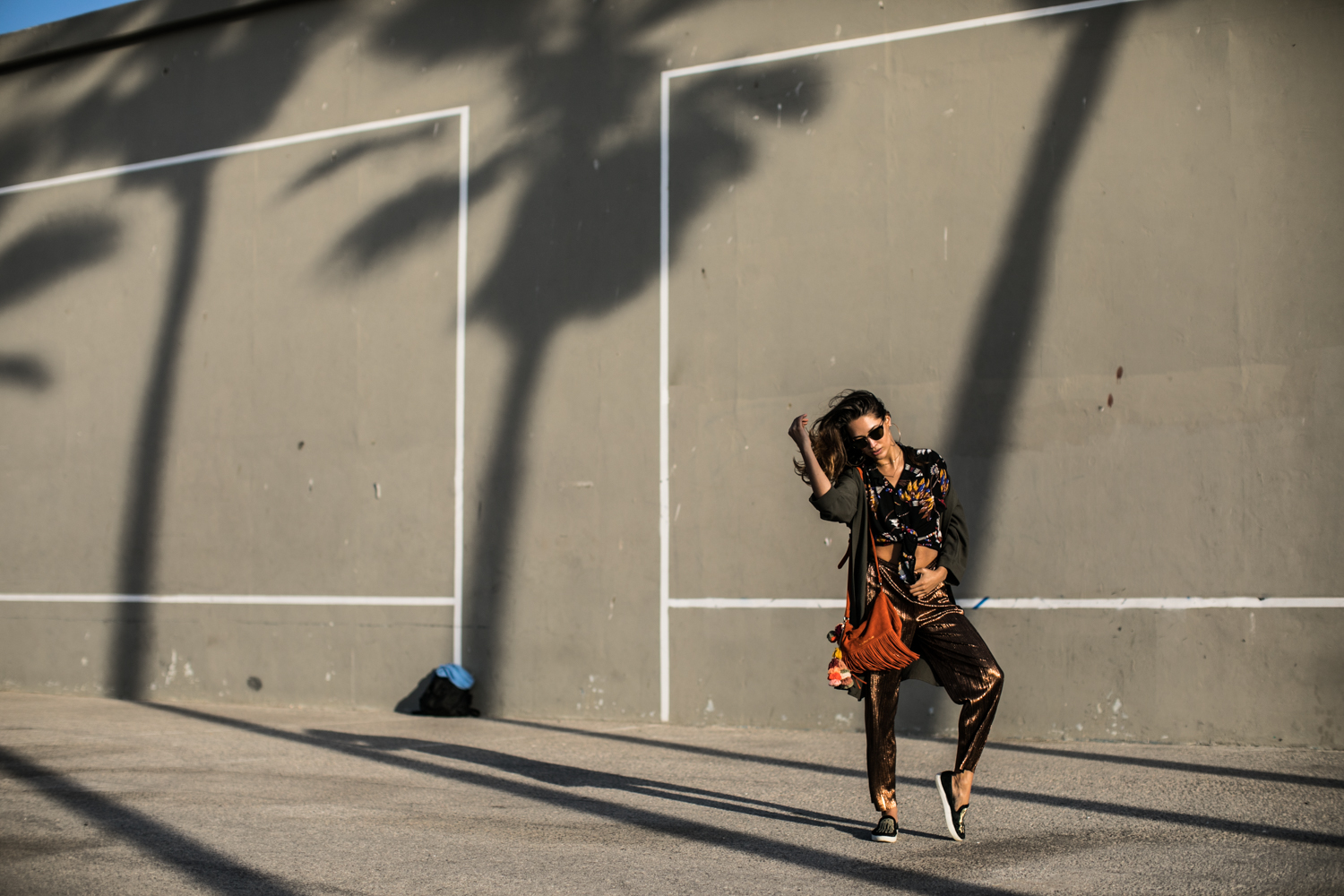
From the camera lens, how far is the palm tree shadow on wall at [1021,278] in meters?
8.15

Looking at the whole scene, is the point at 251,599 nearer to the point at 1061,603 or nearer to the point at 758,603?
the point at 758,603

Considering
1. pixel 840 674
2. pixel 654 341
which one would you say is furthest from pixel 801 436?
pixel 654 341

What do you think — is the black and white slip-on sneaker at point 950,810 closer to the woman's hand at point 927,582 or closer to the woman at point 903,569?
the woman at point 903,569

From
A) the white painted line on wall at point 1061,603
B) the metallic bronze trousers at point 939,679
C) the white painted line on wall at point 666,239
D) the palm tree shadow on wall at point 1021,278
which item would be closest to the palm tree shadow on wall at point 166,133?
the white painted line on wall at point 666,239

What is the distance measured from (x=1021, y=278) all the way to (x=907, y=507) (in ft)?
12.3

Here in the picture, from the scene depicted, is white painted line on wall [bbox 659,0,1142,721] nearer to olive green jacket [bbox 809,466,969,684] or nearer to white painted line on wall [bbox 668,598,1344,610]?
white painted line on wall [bbox 668,598,1344,610]

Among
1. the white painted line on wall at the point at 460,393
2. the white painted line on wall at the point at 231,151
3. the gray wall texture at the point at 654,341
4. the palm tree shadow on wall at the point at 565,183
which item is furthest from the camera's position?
the white painted line on wall at the point at 231,151

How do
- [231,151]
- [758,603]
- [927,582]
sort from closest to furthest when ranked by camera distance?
[927,582], [758,603], [231,151]

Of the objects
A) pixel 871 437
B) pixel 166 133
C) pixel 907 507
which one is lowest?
pixel 907 507

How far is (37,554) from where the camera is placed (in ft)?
36.8

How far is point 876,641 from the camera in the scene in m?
4.98

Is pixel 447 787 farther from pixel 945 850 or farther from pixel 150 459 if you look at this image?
pixel 150 459

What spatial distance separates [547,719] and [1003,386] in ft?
14.2

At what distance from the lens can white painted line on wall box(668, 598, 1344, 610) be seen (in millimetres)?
7504
